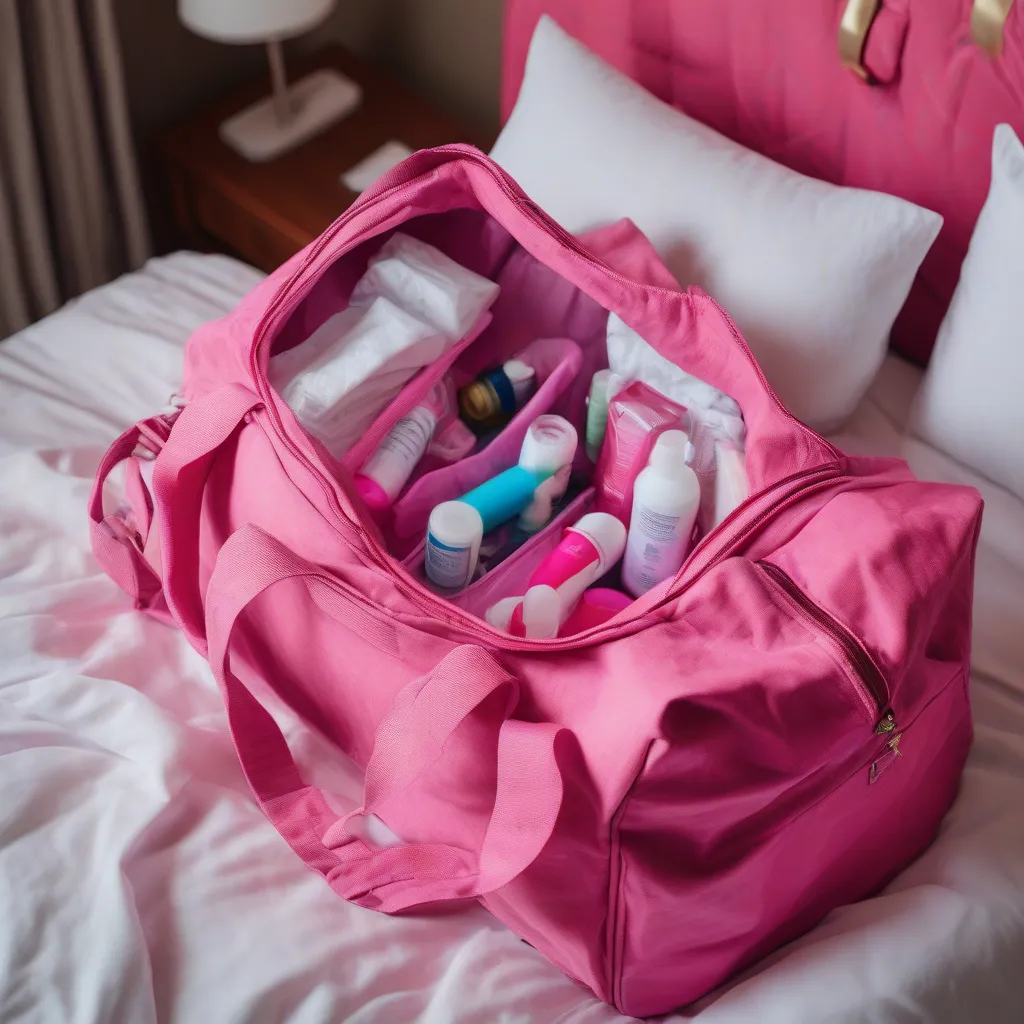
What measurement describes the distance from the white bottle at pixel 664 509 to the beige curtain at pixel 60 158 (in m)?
0.83

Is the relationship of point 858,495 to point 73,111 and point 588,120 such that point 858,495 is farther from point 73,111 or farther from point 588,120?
point 73,111

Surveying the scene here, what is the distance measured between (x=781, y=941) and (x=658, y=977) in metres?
0.10

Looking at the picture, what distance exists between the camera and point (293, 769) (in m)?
0.66

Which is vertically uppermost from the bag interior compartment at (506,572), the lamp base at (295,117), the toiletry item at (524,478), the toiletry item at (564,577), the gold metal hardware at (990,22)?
the gold metal hardware at (990,22)

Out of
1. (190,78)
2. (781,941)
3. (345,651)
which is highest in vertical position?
(190,78)

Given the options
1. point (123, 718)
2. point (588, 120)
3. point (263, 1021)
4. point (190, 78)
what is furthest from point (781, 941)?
point (190, 78)

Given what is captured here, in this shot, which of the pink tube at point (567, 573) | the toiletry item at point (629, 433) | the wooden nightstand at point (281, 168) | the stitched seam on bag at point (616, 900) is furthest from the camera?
the wooden nightstand at point (281, 168)

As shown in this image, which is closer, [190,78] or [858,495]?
[858,495]

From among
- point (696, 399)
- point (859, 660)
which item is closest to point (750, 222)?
point (696, 399)

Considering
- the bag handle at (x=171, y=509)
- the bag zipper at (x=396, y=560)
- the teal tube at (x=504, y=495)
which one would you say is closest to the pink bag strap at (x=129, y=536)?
the bag handle at (x=171, y=509)

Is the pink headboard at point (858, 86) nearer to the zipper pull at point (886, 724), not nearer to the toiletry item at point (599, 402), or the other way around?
the toiletry item at point (599, 402)

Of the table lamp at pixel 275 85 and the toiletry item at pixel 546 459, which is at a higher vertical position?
the table lamp at pixel 275 85

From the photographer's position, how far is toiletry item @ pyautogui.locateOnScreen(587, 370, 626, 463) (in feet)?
2.66

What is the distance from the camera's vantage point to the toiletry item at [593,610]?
706 millimetres
